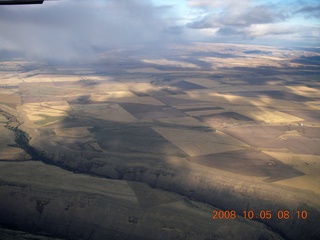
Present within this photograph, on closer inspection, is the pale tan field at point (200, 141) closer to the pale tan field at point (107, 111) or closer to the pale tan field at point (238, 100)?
the pale tan field at point (107, 111)

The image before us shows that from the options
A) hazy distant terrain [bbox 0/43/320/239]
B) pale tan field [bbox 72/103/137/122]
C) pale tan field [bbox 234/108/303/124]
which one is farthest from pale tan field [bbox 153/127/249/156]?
pale tan field [bbox 234/108/303/124]

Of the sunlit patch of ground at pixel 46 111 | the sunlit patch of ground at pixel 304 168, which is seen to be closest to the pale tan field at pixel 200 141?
the sunlit patch of ground at pixel 304 168

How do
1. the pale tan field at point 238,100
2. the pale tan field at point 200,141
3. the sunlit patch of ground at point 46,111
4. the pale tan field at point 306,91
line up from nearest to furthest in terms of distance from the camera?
the pale tan field at point 200,141
the sunlit patch of ground at point 46,111
the pale tan field at point 238,100
the pale tan field at point 306,91

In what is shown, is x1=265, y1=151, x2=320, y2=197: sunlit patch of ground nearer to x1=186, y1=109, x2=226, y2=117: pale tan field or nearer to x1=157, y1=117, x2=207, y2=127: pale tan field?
x1=157, y1=117, x2=207, y2=127: pale tan field

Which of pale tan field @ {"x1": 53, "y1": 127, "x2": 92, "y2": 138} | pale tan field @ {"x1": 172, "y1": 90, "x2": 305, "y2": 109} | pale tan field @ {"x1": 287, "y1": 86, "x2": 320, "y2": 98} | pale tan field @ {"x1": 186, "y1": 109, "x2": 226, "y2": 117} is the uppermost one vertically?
pale tan field @ {"x1": 287, "y1": 86, "x2": 320, "y2": 98}

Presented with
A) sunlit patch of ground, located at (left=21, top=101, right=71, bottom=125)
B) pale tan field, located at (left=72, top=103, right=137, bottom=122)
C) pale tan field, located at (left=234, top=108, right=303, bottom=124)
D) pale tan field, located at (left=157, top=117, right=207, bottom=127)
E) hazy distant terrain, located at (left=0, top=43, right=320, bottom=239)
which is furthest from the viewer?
pale tan field, located at (left=234, top=108, right=303, bottom=124)

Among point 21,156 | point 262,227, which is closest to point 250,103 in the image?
point 262,227

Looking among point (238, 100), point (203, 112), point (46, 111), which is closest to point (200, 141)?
point (203, 112)
